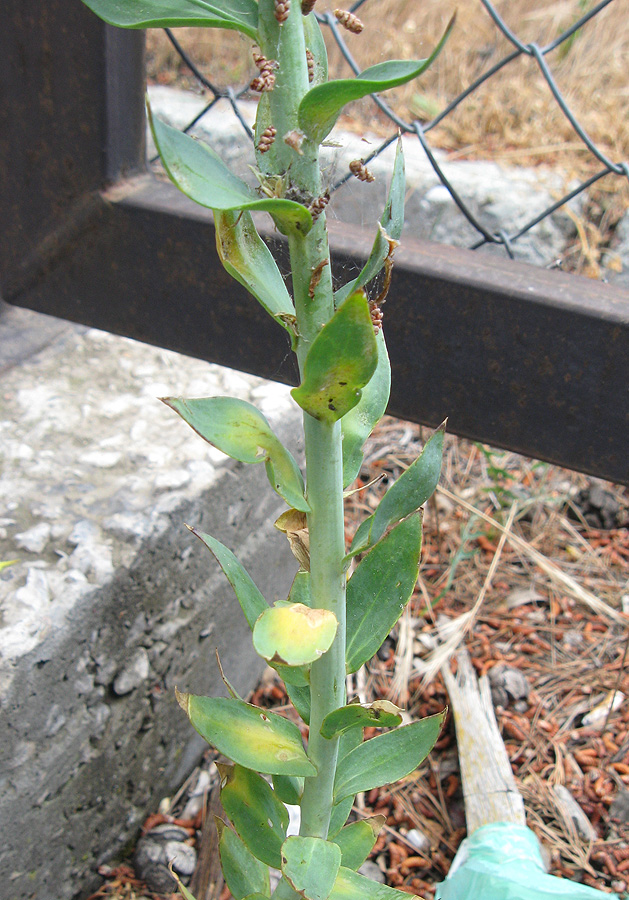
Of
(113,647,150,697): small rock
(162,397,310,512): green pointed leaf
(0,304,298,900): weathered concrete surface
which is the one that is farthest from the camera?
(113,647,150,697): small rock

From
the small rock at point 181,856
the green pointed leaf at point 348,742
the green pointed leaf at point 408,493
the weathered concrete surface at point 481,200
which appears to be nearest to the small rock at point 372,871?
the small rock at point 181,856

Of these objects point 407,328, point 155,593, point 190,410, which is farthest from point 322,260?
point 155,593

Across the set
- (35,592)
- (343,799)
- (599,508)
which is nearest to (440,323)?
(343,799)

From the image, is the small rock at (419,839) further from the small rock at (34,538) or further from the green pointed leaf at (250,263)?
the green pointed leaf at (250,263)

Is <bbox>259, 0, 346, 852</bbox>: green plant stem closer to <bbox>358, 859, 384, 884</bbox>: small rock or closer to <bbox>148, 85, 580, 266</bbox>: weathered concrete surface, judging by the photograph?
<bbox>358, 859, 384, 884</bbox>: small rock

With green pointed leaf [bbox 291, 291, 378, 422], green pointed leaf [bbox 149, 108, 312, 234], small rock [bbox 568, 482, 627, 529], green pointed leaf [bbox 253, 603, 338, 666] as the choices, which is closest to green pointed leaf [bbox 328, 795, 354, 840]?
green pointed leaf [bbox 253, 603, 338, 666]

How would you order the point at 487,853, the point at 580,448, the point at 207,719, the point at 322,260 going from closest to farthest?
the point at 322,260 < the point at 207,719 < the point at 580,448 < the point at 487,853

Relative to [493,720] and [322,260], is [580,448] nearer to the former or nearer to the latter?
[322,260]
